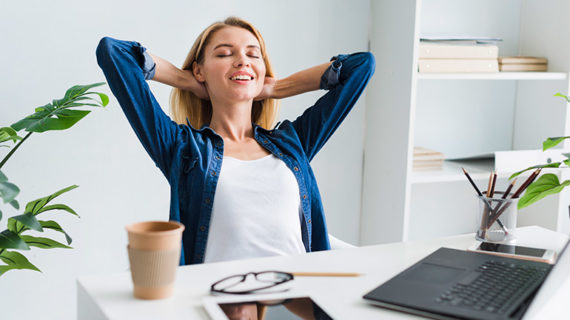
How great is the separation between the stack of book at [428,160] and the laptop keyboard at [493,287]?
1403mm

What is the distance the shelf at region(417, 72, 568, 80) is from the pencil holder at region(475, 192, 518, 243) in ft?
3.50

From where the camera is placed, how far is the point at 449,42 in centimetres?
247

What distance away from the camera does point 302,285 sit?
108cm

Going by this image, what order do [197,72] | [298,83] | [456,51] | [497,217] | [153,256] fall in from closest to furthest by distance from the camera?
[153,256], [497,217], [197,72], [298,83], [456,51]

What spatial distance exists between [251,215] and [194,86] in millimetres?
446

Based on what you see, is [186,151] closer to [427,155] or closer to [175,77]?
[175,77]

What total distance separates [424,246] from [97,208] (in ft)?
4.55

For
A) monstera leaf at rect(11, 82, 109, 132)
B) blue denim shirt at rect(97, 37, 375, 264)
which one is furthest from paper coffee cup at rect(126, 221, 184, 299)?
monstera leaf at rect(11, 82, 109, 132)

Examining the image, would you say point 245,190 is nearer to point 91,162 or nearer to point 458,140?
point 91,162

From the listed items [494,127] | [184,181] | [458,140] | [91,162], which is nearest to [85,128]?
[91,162]

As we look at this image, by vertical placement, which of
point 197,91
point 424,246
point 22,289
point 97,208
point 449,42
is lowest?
point 22,289

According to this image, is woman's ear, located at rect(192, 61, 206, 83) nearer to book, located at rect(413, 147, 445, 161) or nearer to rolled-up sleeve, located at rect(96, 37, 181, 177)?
rolled-up sleeve, located at rect(96, 37, 181, 177)

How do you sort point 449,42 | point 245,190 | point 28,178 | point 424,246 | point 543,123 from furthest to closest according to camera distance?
point 543,123
point 449,42
point 28,178
point 245,190
point 424,246

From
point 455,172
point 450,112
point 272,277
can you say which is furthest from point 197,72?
point 450,112
